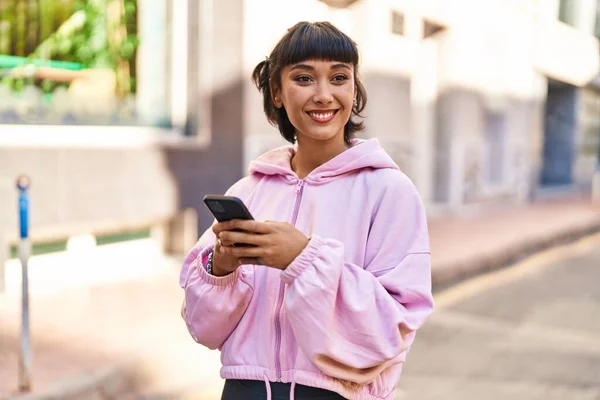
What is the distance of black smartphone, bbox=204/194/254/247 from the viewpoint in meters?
1.59

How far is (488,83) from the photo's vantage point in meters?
16.1

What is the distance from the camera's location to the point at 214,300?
5.94ft

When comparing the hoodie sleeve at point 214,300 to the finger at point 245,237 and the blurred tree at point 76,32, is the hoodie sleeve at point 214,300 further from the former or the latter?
the blurred tree at point 76,32

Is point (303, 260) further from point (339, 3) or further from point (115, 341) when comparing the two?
point (339, 3)

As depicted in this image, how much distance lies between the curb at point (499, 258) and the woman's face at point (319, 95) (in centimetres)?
660

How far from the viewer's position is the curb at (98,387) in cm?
424

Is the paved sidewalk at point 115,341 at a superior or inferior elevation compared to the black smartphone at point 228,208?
inferior

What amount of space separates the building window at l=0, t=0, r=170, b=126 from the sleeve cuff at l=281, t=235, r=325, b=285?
19.4 ft

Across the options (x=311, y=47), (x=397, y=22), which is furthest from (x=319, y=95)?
(x=397, y=22)

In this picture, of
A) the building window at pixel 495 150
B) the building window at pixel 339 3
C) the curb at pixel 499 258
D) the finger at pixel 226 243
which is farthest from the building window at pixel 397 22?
the finger at pixel 226 243

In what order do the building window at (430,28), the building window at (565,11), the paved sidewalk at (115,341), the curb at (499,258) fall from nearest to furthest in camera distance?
the paved sidewalk at (115,341) → the curb at (499,258) → the building window at (430,28) → the building window at (565,11)

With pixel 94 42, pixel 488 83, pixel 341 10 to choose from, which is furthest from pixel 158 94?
pixel 488 83

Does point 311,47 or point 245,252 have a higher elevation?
point 311,47

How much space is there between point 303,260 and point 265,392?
39 centimetres
